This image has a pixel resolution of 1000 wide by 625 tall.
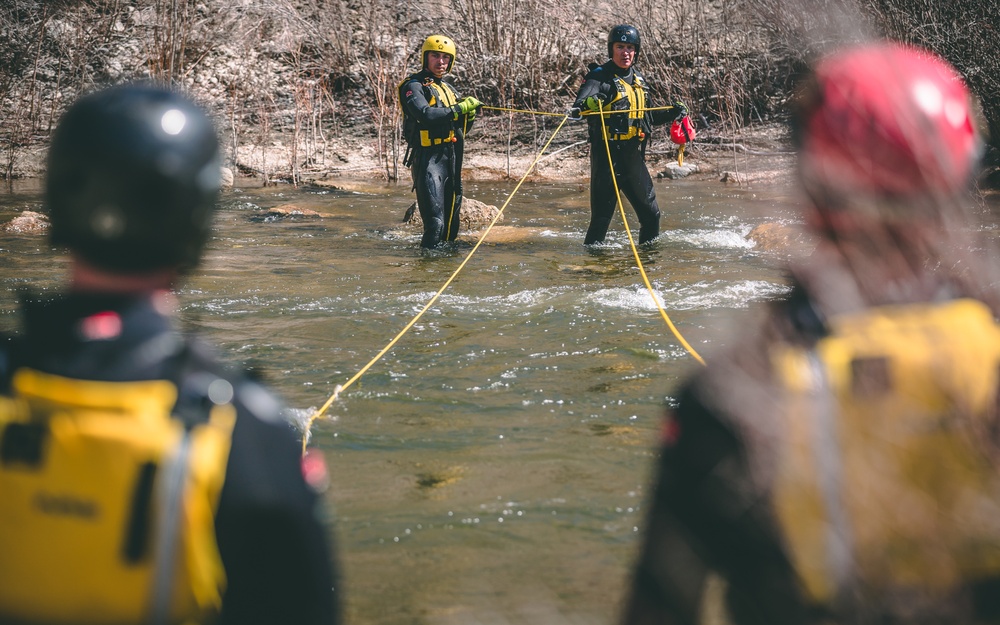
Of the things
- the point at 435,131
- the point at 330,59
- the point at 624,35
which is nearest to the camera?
the point at 624,35

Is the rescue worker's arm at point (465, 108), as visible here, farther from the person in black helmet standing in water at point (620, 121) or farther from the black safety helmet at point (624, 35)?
the black safety helmet at point (624, 35)

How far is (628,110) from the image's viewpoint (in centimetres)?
923

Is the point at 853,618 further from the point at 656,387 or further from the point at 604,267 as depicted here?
the point at 604,267

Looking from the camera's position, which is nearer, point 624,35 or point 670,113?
point 624,35

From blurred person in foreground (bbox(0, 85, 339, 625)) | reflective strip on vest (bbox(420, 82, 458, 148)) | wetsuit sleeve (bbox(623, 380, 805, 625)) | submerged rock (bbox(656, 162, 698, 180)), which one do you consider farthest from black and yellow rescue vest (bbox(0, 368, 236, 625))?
submerged rock (bbox(656, 162, 698, 180))

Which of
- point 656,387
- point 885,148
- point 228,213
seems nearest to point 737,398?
point 885,148

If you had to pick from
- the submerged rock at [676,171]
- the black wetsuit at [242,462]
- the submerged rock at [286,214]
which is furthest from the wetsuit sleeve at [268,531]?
the submerged rock at [676,171]

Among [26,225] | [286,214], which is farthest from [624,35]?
[26,225]

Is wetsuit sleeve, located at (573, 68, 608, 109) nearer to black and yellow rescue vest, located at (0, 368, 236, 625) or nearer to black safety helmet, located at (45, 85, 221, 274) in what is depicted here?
black safety helmet, located at (45, 85, 221, 274)

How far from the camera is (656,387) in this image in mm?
5293

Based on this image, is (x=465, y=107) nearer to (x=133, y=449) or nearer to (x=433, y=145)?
(x=433, y=145)

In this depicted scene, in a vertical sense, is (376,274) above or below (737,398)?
below

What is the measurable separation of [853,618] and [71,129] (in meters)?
1.17

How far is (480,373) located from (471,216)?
19.2 ft
